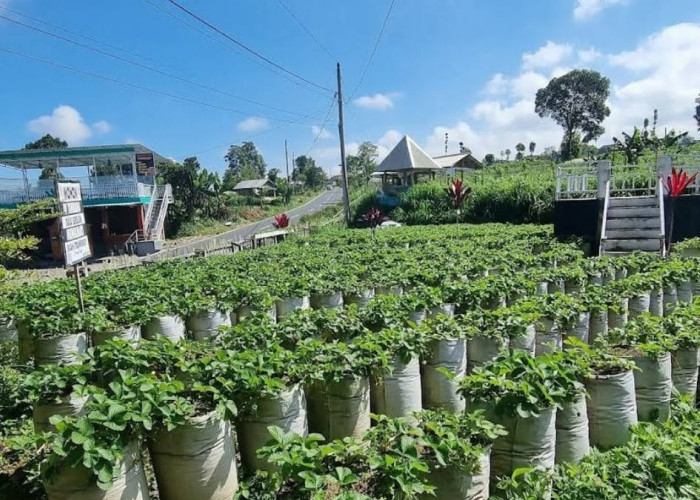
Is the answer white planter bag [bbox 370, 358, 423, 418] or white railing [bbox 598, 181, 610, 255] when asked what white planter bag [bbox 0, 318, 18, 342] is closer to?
white planter bag [bbox 370, 358, 423, 418]

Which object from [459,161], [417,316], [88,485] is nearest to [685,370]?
[417,316]

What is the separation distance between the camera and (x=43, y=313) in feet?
17.3

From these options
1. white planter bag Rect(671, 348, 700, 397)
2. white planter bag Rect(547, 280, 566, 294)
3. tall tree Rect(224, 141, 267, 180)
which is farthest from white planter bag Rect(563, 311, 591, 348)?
tall tree Rect(224, 141, 267, 180)

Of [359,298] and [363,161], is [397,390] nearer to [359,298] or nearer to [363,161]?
[359,298]

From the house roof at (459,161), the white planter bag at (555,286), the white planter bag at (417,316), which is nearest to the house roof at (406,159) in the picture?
the house roof at (459,161)

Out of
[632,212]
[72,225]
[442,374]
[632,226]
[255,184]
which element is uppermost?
[255,184]

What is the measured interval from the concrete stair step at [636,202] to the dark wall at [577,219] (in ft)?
1.53

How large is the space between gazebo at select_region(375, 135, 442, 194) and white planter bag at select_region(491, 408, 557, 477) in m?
26.7

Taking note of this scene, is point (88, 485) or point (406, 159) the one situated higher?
point (406, 159)

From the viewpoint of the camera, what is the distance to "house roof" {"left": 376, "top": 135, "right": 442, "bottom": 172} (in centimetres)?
2897

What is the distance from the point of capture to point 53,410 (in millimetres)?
3135

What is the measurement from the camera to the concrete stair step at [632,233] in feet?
33.0

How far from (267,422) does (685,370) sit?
3.53 meters

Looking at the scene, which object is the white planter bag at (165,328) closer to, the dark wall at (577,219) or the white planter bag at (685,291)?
the white planter bag at (685,291)
